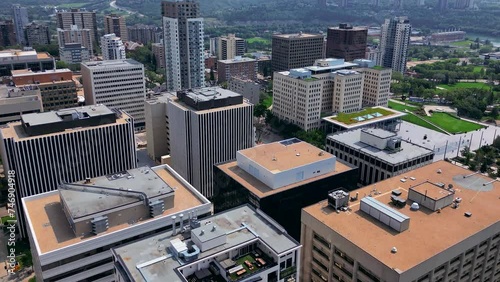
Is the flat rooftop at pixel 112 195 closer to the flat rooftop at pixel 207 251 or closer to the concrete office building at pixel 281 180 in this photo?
the flat rooftop at pixel 207 251

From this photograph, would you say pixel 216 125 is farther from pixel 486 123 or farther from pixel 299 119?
pixel 486 123

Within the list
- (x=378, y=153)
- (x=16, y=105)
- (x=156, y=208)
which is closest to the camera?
(x=156, y=208)

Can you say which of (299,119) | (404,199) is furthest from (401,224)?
(299,119)

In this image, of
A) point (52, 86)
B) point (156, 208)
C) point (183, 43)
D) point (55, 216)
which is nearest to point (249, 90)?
point (183, 43)

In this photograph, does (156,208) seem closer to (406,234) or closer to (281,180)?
(281,180)

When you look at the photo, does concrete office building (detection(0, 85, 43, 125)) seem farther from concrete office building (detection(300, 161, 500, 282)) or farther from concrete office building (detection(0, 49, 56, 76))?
concrete office building (detection(300, 161, 500, 282))

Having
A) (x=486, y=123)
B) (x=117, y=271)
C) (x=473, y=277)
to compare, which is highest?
(x=117, y=271)
